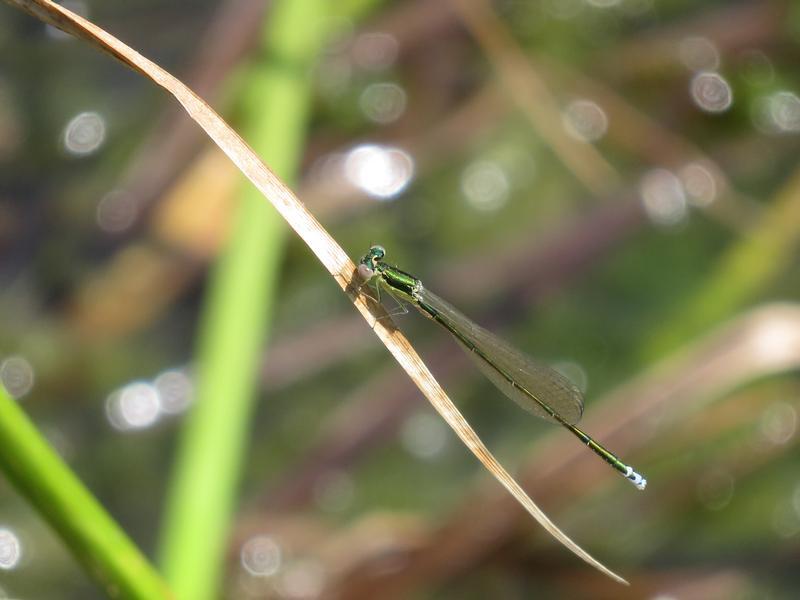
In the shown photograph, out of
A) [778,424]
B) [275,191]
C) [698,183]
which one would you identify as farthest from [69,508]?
[698,183]

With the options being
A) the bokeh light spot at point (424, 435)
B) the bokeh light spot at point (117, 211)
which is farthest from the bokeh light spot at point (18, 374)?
the bokeh light spot at point (424, 435)

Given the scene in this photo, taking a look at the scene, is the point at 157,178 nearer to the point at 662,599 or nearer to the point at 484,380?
the point at 484,380

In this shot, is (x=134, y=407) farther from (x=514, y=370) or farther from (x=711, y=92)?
(x=711, y=92)

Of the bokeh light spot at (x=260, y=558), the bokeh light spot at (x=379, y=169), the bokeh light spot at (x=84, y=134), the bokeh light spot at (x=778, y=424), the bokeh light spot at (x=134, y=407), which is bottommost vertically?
the bokeh light spot at (x=778, y=424)

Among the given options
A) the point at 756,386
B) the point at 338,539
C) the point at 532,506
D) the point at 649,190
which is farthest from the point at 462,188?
the point at 532,506

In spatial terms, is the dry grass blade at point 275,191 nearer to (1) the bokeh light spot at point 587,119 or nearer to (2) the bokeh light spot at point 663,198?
(2) the bokeh light spot at point 663,198

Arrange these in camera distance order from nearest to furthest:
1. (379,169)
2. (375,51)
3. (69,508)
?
(69,508) < (379,169) < (375,51)

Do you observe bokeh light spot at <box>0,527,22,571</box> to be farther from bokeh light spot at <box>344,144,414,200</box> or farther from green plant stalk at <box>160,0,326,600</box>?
bokeh light spot at <box>344,144,414,200</box>
